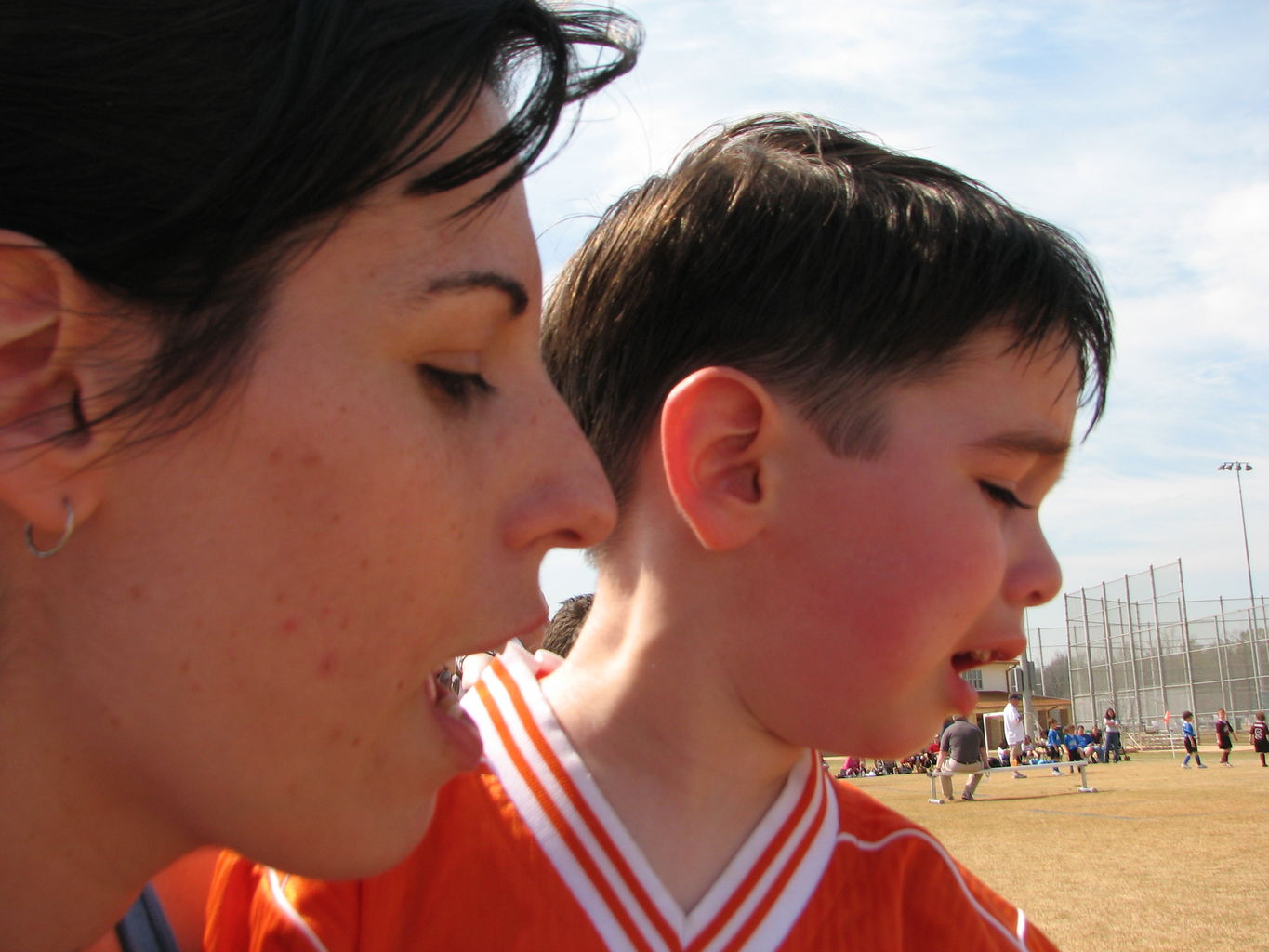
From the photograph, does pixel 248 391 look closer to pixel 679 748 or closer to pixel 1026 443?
pixel 679 748

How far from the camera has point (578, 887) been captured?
1.64 m

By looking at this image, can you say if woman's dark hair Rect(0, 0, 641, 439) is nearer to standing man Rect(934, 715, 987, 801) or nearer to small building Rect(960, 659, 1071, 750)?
standing man Rect(934, 715, 987, 801)

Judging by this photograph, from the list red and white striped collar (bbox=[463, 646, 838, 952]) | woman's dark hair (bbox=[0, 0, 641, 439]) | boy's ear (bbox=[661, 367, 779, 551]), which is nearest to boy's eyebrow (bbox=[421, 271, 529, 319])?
woman's dark hair (bbox=[0, 0, 641, 439])

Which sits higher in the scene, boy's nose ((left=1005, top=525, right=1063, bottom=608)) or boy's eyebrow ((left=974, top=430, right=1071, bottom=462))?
boy's eyebrow ((left=974, top=430, right=1071, bottom=462))

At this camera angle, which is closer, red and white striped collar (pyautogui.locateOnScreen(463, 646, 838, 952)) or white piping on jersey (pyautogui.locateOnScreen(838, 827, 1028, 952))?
red and white striped collar (pyautogui.locateOnScreen(463, 646, 838, 952))

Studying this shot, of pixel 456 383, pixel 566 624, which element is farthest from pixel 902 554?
pixel 566 624

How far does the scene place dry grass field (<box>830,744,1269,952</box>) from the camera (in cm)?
561

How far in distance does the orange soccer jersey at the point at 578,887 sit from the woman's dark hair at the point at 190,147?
86 centimetres

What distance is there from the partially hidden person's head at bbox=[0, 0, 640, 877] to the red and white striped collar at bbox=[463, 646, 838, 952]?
1.78 feet

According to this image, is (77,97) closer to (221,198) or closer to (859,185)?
(221,198)

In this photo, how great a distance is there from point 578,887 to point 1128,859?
8000 millimetres

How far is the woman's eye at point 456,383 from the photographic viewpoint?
1154mm

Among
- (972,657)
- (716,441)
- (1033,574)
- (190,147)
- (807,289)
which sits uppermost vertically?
(807,289)

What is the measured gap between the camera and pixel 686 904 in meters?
1.71
